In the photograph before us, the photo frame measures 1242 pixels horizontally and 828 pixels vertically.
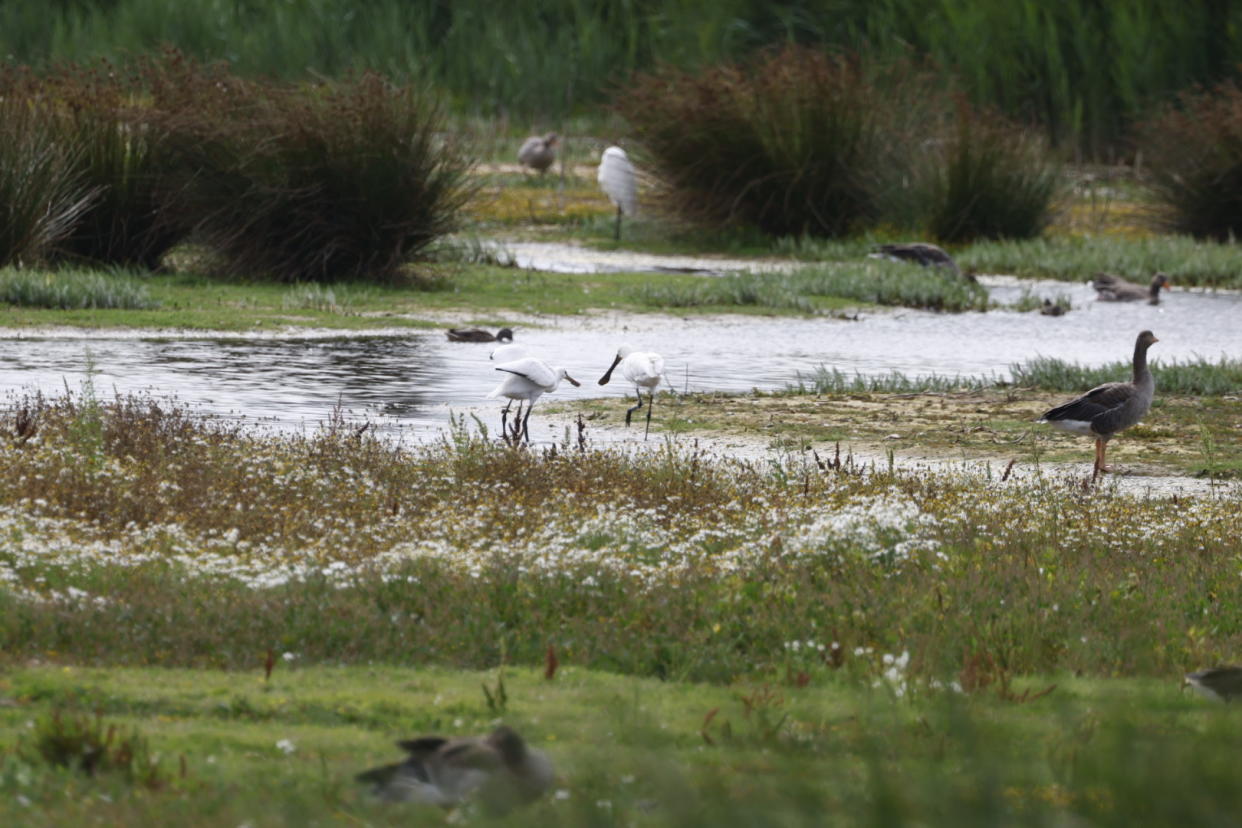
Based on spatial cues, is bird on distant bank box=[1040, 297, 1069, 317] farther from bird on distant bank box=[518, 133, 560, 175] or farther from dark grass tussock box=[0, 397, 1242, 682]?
bird on distant bank box=[518, 133, 560, 175]

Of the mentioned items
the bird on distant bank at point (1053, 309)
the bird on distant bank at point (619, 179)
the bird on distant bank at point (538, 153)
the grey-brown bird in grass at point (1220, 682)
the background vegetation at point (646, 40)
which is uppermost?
the background vegetation at point (646, 40)

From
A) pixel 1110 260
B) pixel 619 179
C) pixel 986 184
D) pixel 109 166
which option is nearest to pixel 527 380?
pixel 109 166

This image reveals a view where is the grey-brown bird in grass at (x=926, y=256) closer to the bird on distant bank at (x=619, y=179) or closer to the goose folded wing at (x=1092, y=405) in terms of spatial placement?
the bird on distant bank at (x=619, y=179)

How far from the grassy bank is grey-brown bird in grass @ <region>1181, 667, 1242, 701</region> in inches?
3.0

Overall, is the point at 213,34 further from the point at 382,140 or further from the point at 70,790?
the point at 70,790

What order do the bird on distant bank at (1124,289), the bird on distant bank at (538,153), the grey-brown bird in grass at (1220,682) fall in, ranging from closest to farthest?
the grey-brown bird in grass at (1220,682)
the bird on distant bank at (1124,289)
the bird on distant bank at (538,153)

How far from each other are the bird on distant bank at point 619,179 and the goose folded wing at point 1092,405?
58.1 feet

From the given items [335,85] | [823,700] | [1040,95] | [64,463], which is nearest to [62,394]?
[64,463]

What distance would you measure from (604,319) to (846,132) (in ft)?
30.1

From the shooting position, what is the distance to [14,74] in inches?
949

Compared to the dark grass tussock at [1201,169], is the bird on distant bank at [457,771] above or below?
below

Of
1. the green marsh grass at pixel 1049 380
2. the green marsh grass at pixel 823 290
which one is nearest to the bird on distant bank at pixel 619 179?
the green marsh grass at pixel 823 290

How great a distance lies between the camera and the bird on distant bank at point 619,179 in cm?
2936

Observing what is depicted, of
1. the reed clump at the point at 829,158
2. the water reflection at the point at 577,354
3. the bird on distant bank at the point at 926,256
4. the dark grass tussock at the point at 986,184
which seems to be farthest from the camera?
the reed clump at the point at 829,158
